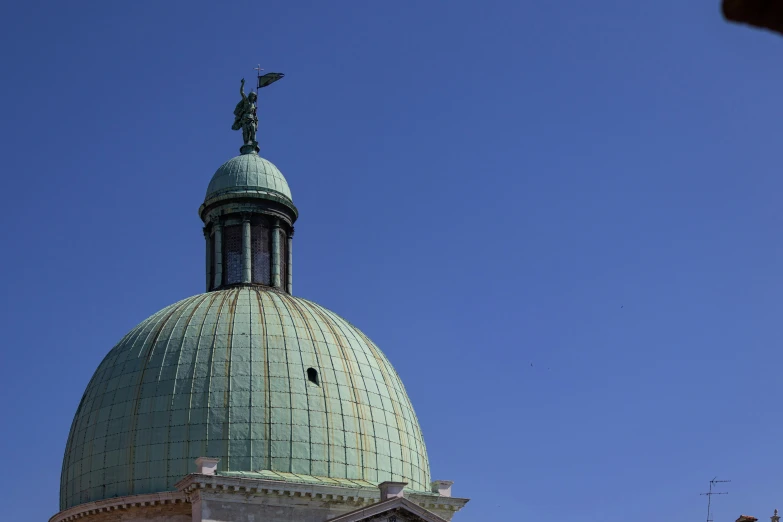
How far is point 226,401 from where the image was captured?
36.2 m

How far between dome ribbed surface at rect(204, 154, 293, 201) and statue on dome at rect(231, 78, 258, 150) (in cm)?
196

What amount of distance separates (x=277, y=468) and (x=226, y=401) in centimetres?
267

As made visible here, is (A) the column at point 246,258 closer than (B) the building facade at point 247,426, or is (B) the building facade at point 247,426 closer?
(B) the building facade at point 247,426

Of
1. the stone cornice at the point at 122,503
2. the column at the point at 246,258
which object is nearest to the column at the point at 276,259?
the column at the point at 246,258

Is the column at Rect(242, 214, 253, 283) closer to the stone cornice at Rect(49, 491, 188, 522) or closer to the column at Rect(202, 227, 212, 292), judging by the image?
the column at Rect(202, 227, 212, 292)

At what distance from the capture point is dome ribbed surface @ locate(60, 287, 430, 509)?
35625 mm

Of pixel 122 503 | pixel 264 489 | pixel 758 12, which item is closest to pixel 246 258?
pixel 122 503

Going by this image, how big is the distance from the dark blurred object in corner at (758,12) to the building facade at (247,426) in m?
27.9

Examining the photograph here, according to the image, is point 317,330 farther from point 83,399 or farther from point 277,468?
point 83,399

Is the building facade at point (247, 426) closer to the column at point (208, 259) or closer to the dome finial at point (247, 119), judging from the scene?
the column at point (208, 259)

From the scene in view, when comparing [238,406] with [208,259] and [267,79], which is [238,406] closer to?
[208,259]

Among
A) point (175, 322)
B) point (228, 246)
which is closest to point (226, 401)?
point (175, 322)

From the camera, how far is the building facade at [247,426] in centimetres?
3388

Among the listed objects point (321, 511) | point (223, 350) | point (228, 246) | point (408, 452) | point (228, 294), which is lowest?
point (321, 511)
